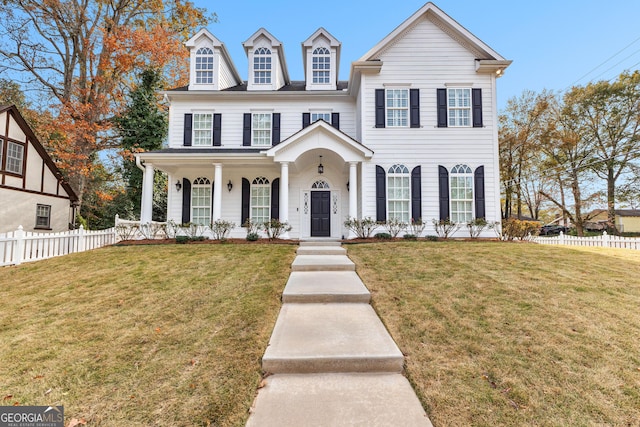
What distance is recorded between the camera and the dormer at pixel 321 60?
13.2 meters

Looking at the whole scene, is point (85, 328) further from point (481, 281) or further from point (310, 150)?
point (310, 150)

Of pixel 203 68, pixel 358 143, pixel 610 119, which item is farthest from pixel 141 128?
pixel 610 119

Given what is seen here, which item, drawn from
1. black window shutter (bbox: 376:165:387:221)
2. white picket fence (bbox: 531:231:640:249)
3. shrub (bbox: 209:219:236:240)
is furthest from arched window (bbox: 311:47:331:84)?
white picket fence (bbox: 531:231:640:249)

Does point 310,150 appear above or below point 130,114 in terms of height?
below

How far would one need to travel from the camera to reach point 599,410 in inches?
93.8

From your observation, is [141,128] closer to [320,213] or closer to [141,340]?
[320,213]

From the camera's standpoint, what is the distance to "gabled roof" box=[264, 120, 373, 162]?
10.5 m

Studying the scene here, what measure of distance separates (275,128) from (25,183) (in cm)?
1113

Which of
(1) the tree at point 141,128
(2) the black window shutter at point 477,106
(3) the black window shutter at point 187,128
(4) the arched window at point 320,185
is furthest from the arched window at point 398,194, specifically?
(1) the tree at point 141,128

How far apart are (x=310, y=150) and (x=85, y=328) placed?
8.31 meters

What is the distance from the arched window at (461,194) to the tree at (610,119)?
1655 cm

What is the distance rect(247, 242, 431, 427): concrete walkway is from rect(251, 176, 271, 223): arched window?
837 centimetres

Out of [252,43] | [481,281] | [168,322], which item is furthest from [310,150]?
[168,322]

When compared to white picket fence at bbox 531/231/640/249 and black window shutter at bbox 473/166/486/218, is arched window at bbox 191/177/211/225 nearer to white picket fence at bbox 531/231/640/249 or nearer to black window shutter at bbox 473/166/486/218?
black window shutter at bbox 473/166/486/218
